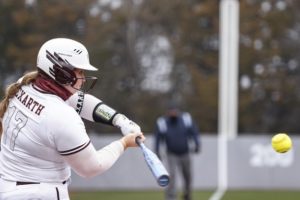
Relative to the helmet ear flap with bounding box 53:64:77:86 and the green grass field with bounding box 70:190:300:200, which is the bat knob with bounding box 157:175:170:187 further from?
the green grass field with bounding box 70:190:300:200

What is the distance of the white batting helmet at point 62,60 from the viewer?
4824 mm

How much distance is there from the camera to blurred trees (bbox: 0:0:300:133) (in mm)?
33875

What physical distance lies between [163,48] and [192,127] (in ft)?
76.8

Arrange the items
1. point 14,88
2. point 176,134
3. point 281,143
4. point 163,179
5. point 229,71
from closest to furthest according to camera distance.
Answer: point 163,179 < point 14,88 < point 281,143 < point 176,134 < point 229,71

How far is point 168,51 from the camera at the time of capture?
123ft

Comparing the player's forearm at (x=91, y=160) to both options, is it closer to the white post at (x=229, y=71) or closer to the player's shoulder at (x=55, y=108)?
the player's shoulder at (x=55, y=108)

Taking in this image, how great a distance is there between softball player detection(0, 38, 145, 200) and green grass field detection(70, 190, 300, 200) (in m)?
11.7

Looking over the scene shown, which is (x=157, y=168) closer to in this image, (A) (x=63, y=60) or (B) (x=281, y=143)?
(A) (x=63, y=60)

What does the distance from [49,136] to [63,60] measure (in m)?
0.44

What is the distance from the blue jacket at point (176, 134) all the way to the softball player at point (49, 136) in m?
9.57

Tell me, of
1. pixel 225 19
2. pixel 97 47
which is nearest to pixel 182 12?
pixel 97 47

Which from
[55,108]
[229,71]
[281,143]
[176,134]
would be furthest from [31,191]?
[229,71]

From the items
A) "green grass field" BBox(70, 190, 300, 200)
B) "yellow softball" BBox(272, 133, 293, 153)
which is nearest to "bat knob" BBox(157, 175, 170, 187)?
"yellow softball" BBox(272, 133, 293, 153)

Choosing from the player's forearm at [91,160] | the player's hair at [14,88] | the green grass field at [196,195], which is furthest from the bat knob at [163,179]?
the green grass field at [196,195]
